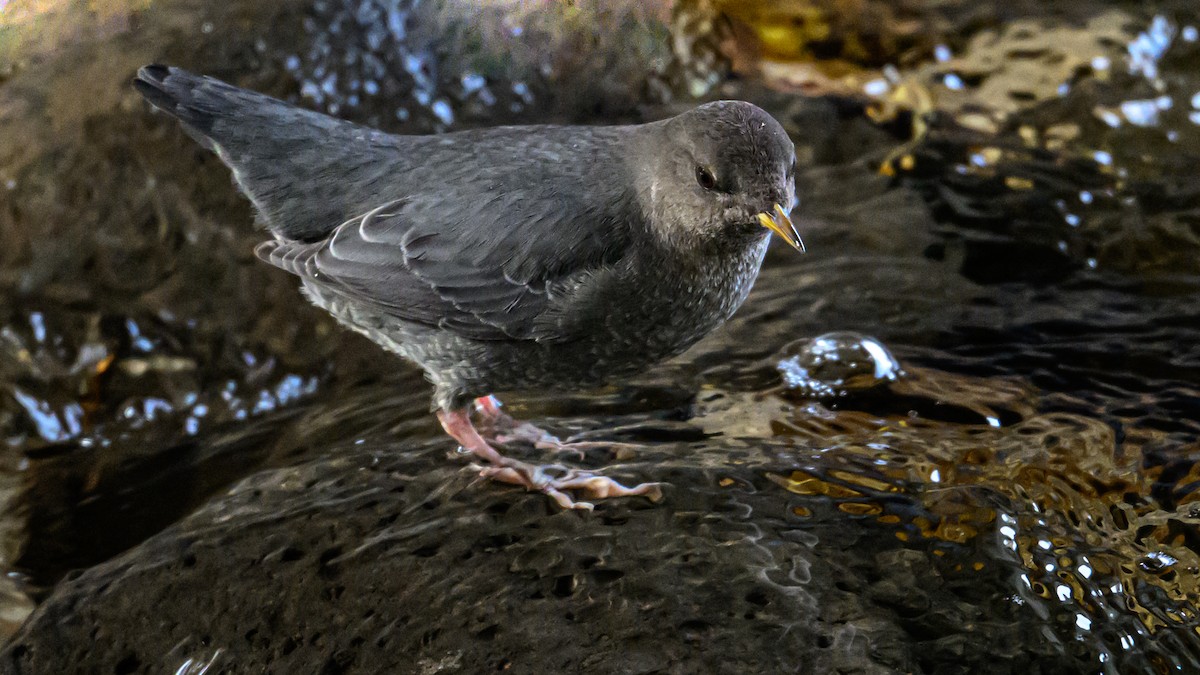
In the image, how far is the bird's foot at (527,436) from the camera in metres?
3.05

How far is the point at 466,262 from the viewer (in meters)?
2.80

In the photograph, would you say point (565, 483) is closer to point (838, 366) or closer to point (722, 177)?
point (722, 177)

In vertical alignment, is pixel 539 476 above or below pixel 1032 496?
above

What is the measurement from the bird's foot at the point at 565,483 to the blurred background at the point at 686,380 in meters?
0.05

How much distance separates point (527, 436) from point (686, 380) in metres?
0.56

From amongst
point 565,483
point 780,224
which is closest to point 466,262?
point 565,483

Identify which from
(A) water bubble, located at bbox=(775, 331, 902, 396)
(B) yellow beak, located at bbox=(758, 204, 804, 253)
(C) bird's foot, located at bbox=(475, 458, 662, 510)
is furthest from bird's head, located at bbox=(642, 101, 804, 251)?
(A) water bubble, located at bbox=(775, 331, 902, 396)

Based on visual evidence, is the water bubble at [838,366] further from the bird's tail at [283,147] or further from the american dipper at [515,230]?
the bird's tail at [283,147]

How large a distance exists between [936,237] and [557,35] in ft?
5.55

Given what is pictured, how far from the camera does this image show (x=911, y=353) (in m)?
3.52

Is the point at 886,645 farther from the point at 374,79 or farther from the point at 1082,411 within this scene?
the point at 374,79

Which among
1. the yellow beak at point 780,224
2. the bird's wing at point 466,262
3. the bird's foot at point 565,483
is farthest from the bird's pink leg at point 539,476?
the yellow beak at point 780,224

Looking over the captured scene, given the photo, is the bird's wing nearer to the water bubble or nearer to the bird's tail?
the bird's tail

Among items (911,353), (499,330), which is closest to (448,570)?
(499,330)
